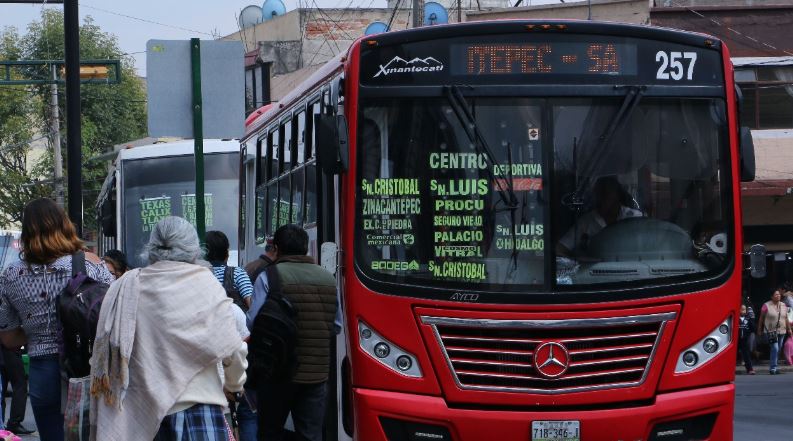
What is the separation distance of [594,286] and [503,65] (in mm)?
1565

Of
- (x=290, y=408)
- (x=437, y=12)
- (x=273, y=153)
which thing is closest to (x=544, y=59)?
(x=290, y=408)

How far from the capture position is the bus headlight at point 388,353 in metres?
8.34

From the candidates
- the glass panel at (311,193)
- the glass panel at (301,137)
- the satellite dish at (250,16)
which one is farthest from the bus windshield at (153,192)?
the satellite dish at (250,16)

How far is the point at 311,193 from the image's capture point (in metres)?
10.7

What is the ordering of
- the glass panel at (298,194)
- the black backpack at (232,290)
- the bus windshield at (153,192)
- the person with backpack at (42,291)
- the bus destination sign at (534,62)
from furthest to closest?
the bus windshield at (153,192), the glass panel at (298,194), the black backpack at (232,290), the bus destination sign at (534,62), the person with backpack at (42,291)

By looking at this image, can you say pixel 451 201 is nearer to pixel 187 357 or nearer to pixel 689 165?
pixel 689 165

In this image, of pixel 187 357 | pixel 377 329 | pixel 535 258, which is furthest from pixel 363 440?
pixel 187 357

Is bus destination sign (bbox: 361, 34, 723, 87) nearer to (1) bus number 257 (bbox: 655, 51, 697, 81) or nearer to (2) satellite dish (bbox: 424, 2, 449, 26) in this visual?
(1) bus number 257 (bbox: 655, 51, 697, 81)

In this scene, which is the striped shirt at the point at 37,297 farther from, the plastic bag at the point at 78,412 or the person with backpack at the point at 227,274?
the person with backpack at the point at 227,274

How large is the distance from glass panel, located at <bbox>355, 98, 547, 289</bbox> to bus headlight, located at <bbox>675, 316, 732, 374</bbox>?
1055 millimetres

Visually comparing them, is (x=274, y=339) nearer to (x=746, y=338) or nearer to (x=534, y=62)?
(x=534, y=62)

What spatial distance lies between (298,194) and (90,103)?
45850 millimetres

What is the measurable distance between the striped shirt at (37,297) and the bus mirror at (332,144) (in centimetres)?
169

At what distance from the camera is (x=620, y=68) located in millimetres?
8711
